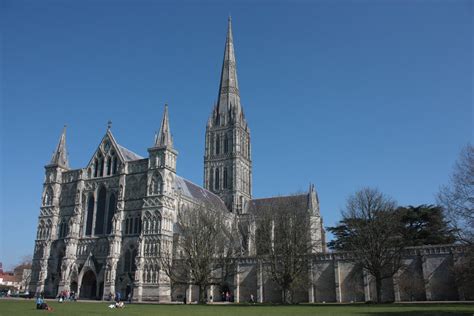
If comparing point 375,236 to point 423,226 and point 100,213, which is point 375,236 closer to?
point 423,226

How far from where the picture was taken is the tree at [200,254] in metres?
44.2

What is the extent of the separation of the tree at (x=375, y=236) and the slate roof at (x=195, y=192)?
25178 millimetres

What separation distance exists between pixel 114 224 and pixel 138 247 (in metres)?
4.67

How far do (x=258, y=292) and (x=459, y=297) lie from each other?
65.7 ft

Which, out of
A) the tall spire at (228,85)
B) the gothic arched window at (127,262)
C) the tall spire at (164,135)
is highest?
the tall spire at (228,85)

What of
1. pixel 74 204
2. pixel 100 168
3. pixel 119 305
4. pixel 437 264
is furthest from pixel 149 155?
pixel 437 264

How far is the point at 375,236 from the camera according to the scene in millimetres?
40469

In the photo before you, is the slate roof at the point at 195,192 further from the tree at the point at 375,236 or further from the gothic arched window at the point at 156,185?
the tree at the point at 375,236

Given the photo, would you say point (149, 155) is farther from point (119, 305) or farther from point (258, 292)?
point (119, 305)

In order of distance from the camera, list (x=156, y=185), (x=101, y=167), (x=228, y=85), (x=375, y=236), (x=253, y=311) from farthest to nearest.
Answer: (x=228, y=85)
(x=101, y=167)
(x=156, y=185)
(x=375, y=236)
(x=253, y=311)

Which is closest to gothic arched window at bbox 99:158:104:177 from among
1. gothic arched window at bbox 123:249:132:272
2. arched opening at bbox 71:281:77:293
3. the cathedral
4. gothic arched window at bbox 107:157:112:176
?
the cathedral

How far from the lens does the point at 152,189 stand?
56.6m

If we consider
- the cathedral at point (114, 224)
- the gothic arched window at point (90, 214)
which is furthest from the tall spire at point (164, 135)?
the gothic arched window at point (90, 214)

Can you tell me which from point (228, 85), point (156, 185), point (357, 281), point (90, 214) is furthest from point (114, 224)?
point (228, 85)
